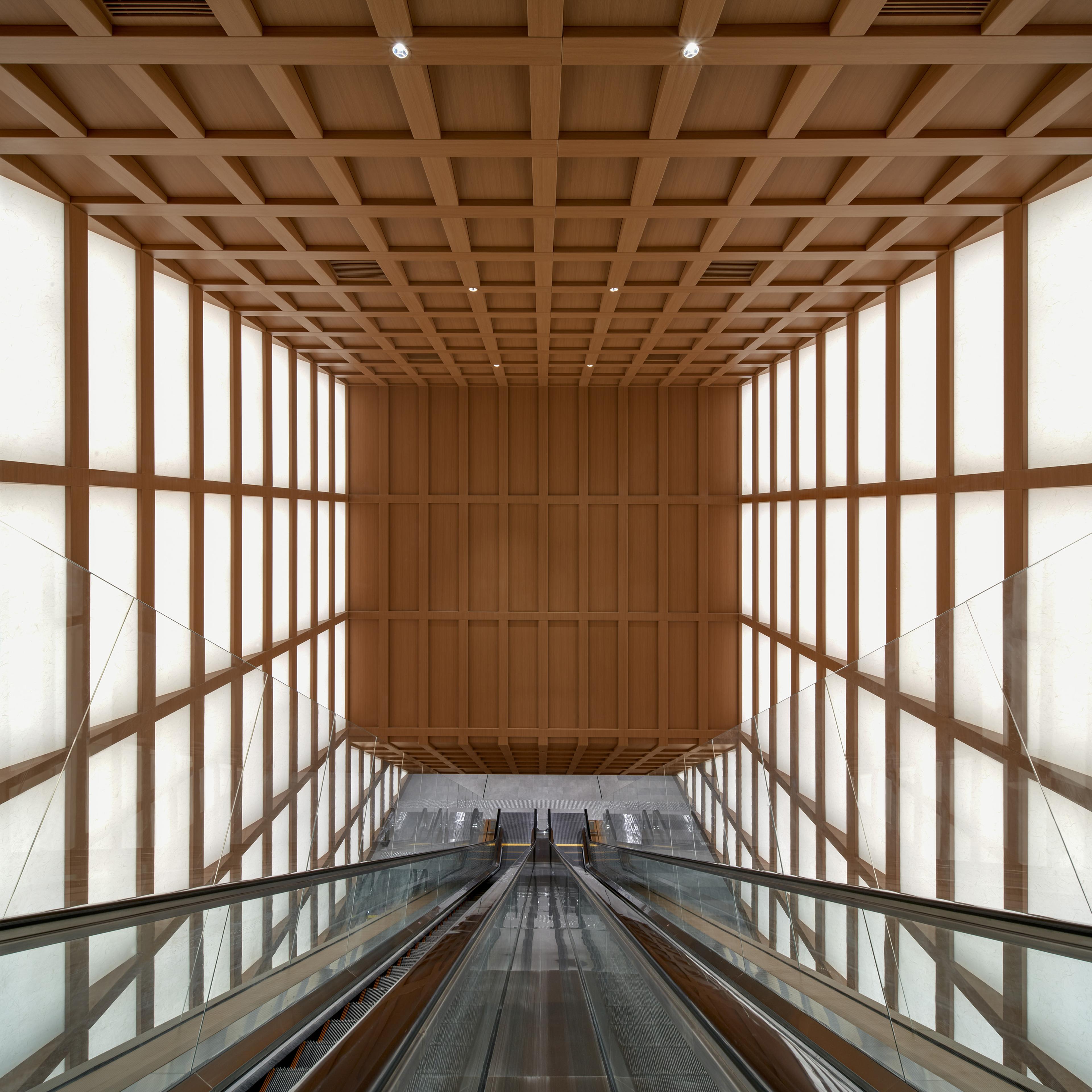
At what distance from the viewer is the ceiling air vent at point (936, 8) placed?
4957mm

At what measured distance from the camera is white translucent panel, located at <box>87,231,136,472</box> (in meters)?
7.93

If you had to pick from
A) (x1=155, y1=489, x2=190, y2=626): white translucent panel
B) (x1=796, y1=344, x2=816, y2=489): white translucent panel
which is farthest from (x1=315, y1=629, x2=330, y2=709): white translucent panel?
(x1=796, y1=344, x2=816, y2=489): white translucent panel

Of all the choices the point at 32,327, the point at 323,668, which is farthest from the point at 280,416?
the point at 32,327

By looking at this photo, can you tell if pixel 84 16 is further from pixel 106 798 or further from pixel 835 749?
pixel 835 749

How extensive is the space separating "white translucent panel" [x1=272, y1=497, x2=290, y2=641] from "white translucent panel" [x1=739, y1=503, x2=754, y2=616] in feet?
37.3

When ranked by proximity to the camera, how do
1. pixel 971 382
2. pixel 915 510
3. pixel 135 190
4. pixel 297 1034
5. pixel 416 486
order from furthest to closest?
pixel 416 486, pixel 915 510, pixel 971 382, pixel 135 190, pixel 297 1034

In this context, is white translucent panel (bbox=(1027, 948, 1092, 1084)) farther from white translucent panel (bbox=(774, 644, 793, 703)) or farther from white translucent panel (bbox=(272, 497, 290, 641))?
white translucent panel (bbox=(272, 497, 290, 641))

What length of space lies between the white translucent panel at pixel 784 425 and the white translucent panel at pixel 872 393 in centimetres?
259

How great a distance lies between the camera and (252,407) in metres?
12.2

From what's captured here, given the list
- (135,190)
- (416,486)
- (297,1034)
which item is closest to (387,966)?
(297,1034)

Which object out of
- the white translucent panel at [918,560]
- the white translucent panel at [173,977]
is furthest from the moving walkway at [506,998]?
the white translucent panel at [918,560]

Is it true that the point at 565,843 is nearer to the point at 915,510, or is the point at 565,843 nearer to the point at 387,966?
the point at 915,510

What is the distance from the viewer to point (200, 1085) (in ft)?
7.47

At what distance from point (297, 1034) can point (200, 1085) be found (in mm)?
733
